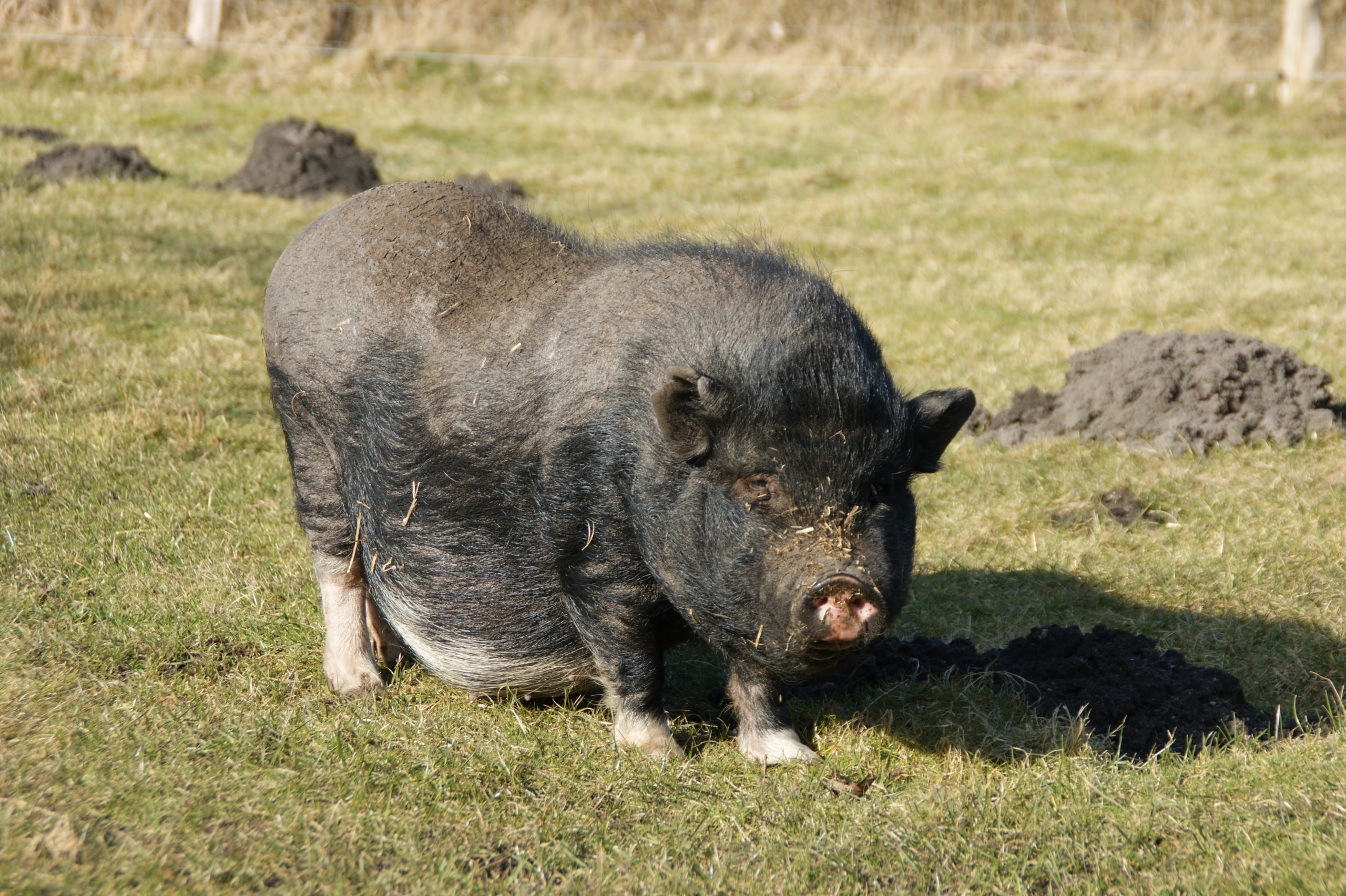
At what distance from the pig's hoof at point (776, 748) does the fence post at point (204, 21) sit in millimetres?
13812

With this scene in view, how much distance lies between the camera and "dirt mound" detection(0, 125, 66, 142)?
37.4 feet

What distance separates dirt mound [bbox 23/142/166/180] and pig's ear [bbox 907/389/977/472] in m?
9.17

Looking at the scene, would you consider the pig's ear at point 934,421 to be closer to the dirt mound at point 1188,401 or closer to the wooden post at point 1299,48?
the dirt mound at point 1188,401

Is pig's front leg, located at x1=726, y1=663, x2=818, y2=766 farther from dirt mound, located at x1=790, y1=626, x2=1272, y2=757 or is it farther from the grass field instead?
dirt mound, located at x1=790, y1=626, x2=1272, y2=757

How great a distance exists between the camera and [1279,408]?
259 inches

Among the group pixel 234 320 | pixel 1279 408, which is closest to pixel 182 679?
pixel 234 320

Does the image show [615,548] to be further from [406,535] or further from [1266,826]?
[1266,826]

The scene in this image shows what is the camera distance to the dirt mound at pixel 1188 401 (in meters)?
6.51

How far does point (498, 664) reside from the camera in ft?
12.9

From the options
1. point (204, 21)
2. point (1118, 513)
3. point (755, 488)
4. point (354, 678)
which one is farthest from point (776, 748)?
point (204, 21)

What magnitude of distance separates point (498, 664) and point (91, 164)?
8.54 m

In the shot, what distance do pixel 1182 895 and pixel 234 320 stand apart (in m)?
6.91

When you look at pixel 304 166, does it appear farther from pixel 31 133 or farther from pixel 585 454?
pixel 585 454

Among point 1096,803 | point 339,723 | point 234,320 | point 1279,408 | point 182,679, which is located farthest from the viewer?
point 234,320
